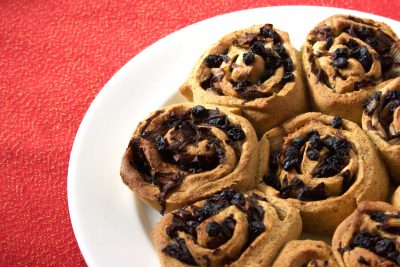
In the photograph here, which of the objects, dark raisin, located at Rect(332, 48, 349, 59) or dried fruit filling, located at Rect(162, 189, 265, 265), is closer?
dried fruit filling, located at Rect(162, 189, 265, 265)

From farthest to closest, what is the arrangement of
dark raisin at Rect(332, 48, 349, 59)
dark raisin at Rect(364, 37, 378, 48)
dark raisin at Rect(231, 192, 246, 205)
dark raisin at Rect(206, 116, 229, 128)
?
dark raisin at Rect(364, 37, 378, 48) < dark raisin at Rect(332, 48, 349, 59) < dark raisin at Rect(206, 116, 229, 128) < dark raisin at Rect(231, 192, 246, 205)

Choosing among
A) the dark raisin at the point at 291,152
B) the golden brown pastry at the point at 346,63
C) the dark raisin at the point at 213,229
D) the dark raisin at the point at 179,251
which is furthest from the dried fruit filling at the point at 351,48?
the dark raisin at the point at 179,251

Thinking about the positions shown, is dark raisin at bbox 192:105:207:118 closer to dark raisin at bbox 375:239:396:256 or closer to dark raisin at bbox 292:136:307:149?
dark raisin at bbox 292:136:307:149

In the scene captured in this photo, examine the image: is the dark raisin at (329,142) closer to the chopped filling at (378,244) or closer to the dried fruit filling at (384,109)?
the dried fruit filling at (384,109)

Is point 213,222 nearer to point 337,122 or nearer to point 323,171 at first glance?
point 323,171

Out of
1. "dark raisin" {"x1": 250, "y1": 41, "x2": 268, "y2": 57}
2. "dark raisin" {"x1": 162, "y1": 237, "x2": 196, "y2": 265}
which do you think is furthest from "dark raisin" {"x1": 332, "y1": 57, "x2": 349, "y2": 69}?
"dark raisin" {"x1": 162, "y1": 237, "x2": 196, "y2": 265}

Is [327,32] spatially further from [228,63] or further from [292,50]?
[228,63]
